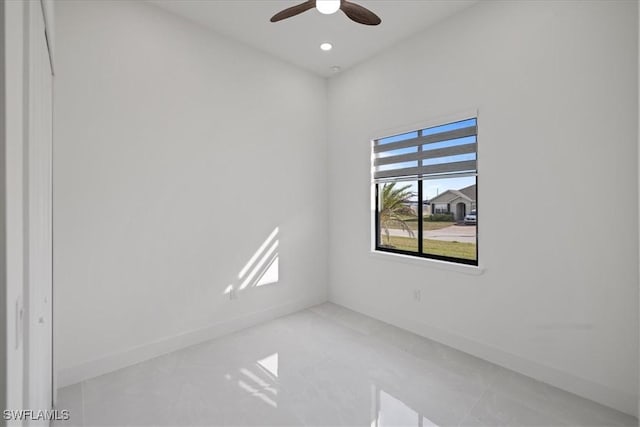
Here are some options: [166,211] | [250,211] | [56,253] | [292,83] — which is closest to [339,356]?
[250,211]

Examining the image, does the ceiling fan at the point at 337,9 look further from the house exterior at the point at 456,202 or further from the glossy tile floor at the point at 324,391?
the glossy tile floor at the point at 324,391

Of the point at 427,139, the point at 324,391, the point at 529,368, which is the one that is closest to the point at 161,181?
the point at 324,391

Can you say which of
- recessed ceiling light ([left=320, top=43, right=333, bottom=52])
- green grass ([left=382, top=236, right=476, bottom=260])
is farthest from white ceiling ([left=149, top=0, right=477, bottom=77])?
green grass ([left=382, top=236, right=476, bottom=260])

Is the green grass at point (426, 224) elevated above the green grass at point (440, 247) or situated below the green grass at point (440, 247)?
above

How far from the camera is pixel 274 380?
2.31 m

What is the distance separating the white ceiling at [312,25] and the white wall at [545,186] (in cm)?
21

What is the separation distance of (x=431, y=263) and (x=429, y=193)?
745mm

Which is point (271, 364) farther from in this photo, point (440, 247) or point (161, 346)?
point (440, 247)

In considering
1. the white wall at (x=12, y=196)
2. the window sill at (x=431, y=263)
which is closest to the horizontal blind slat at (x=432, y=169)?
the window sill at (x=431, y=263)

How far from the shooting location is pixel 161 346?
106 inches

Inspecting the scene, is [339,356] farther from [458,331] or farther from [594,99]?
[594,99]

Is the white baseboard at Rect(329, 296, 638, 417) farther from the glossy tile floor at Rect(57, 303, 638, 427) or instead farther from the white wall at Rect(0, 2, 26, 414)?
the white wall at Rect(0, 2, 26, 414)

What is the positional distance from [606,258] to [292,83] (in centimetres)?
340

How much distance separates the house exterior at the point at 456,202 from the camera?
293 centimetres
